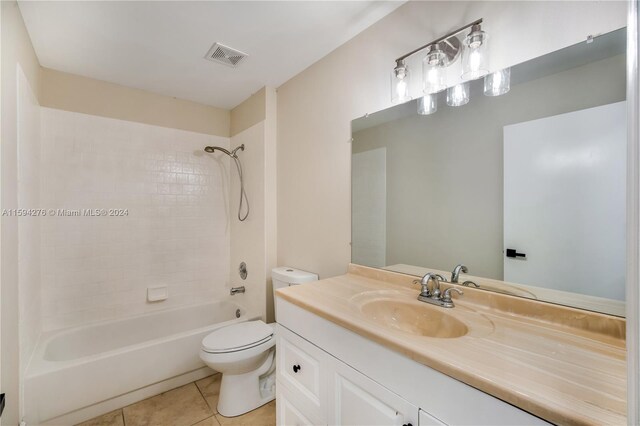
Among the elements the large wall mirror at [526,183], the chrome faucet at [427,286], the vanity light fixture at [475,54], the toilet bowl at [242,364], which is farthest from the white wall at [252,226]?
the vanity light fixture at [475,54]

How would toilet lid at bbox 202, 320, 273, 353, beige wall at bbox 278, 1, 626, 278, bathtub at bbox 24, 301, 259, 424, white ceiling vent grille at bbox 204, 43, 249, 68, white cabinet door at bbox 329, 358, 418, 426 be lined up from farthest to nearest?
1. white ceiling vent grille at bbox 204, 43, 249, 68
2. toilet lid at bbox 202, 320, 273, 353
3. bathtub at bbox 24, 301, 259, 424
4. beige wall at bbox 278, 1, 626, 278
5. white cabinet door at bbox 329, 358, 418, 426

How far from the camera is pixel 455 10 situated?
1166 millimetres

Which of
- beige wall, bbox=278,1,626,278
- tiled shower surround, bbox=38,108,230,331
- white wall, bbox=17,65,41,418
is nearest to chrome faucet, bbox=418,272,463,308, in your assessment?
beige wall, bbox=278,1,626,278

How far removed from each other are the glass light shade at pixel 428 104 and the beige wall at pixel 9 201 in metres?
1.88

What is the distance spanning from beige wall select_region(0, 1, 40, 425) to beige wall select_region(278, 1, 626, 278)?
59.6 inches

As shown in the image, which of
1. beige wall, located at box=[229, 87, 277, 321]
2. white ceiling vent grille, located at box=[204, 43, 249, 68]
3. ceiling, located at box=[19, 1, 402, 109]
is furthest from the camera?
beige wall, located at box=[229, 87, 277, 321]

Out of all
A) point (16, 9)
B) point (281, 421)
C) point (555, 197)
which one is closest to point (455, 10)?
point (555, 197)

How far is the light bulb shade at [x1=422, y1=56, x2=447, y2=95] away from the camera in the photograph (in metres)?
1.20

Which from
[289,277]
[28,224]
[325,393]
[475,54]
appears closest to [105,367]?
[28,224]

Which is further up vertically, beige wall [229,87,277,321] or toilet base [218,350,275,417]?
beige wall [229,87,277,321]

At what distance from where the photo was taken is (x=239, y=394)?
1.73 metres

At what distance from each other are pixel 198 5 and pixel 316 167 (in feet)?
3.59

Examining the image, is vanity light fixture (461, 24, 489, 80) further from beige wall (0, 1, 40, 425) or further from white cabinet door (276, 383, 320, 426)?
beige wall (0, 1, 40, 425)

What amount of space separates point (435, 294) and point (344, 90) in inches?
51.2
